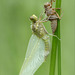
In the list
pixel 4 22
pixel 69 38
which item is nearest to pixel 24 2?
pixel 4 22

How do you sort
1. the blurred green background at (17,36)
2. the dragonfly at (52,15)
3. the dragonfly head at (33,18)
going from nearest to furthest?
the dragonfly at (52,15) → the dragonfly head at (33,18) → the blurred green background at (17,36)

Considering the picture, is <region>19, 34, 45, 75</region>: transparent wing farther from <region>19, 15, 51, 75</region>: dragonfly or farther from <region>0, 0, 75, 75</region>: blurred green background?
<region>0, 0, 75, 75</region>: blurred green background

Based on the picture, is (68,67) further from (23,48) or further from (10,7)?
(10,7)

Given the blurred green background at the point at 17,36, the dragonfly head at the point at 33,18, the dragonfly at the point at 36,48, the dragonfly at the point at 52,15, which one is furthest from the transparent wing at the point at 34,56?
the blurred green background at the point at 17,36

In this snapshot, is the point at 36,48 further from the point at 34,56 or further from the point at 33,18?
the point at 33,18

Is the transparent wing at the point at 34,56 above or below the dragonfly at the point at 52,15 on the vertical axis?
below

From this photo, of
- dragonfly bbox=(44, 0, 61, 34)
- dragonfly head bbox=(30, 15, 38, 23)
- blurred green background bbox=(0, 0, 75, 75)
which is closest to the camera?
dragonfly bbox=(44, 0, 61, 34)

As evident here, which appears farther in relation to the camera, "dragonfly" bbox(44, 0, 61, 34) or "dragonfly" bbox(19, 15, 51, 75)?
"dragonfly" bbox(19, 15, 51, 75)

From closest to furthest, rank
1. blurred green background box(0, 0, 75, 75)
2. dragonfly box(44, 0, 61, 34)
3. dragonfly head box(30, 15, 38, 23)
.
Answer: dragonfly box(44, 0, 61, 34), dragonfly head box(30, 15, 38, 23), blurred green background box(0, 0, 75, 75)

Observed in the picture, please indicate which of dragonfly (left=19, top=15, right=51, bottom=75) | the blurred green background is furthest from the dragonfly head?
the blurred green background

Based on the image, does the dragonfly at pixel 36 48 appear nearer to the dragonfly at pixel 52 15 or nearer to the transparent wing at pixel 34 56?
the transparent wing at pixel 34 56
